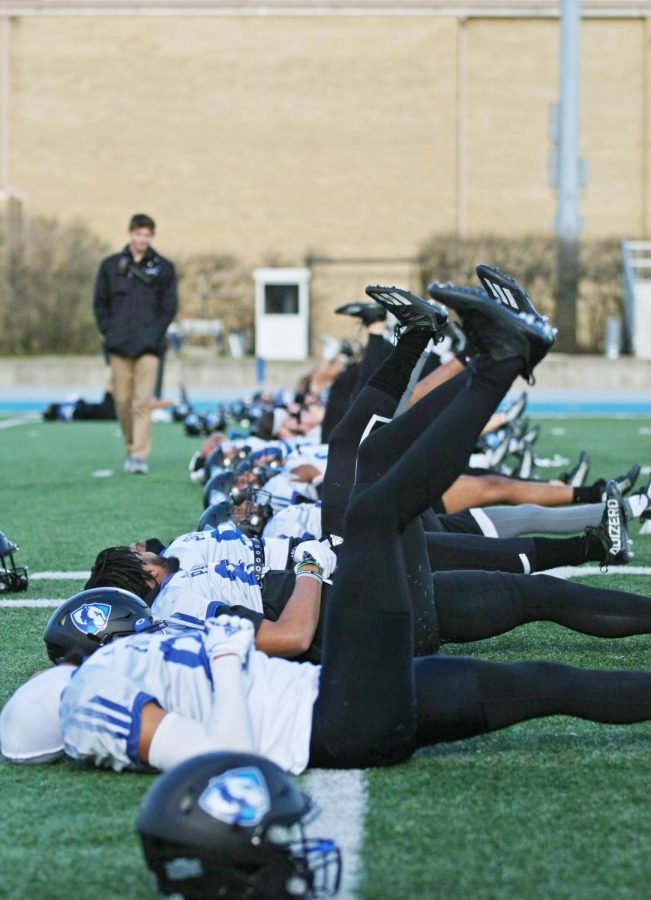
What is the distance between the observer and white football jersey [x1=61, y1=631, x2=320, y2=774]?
3.47 metres

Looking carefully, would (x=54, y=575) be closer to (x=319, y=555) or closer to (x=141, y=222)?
(x=319, y=555)

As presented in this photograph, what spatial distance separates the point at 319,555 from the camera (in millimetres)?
4586

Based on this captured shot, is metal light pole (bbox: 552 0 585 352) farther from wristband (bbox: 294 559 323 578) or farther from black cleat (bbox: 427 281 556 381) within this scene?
black cleat (bbox: 427 281 556 381)

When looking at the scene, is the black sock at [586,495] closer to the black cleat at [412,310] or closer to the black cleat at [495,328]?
the black cleat at [412,310]

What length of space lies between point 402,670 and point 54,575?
12.4 feet

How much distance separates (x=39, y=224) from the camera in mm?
28875

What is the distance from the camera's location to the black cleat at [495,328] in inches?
140

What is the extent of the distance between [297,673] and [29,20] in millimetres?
35099

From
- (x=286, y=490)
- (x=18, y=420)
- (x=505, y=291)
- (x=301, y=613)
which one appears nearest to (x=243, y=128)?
(x=18, y=420)

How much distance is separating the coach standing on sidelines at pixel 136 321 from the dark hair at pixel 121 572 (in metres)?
7.14

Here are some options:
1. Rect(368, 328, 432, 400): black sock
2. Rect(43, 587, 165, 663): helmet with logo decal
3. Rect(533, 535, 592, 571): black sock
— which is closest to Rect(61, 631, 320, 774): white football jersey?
Rect(43, 587, 165, 663): helmet with logo decal

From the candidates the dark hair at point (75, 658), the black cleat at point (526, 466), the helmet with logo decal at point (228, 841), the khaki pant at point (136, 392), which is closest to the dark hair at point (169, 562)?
the dark hair at point (75, 658)

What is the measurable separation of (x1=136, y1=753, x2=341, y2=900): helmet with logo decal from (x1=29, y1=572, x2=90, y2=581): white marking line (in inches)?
160

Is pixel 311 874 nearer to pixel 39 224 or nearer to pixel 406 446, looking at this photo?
pixel 406 446
